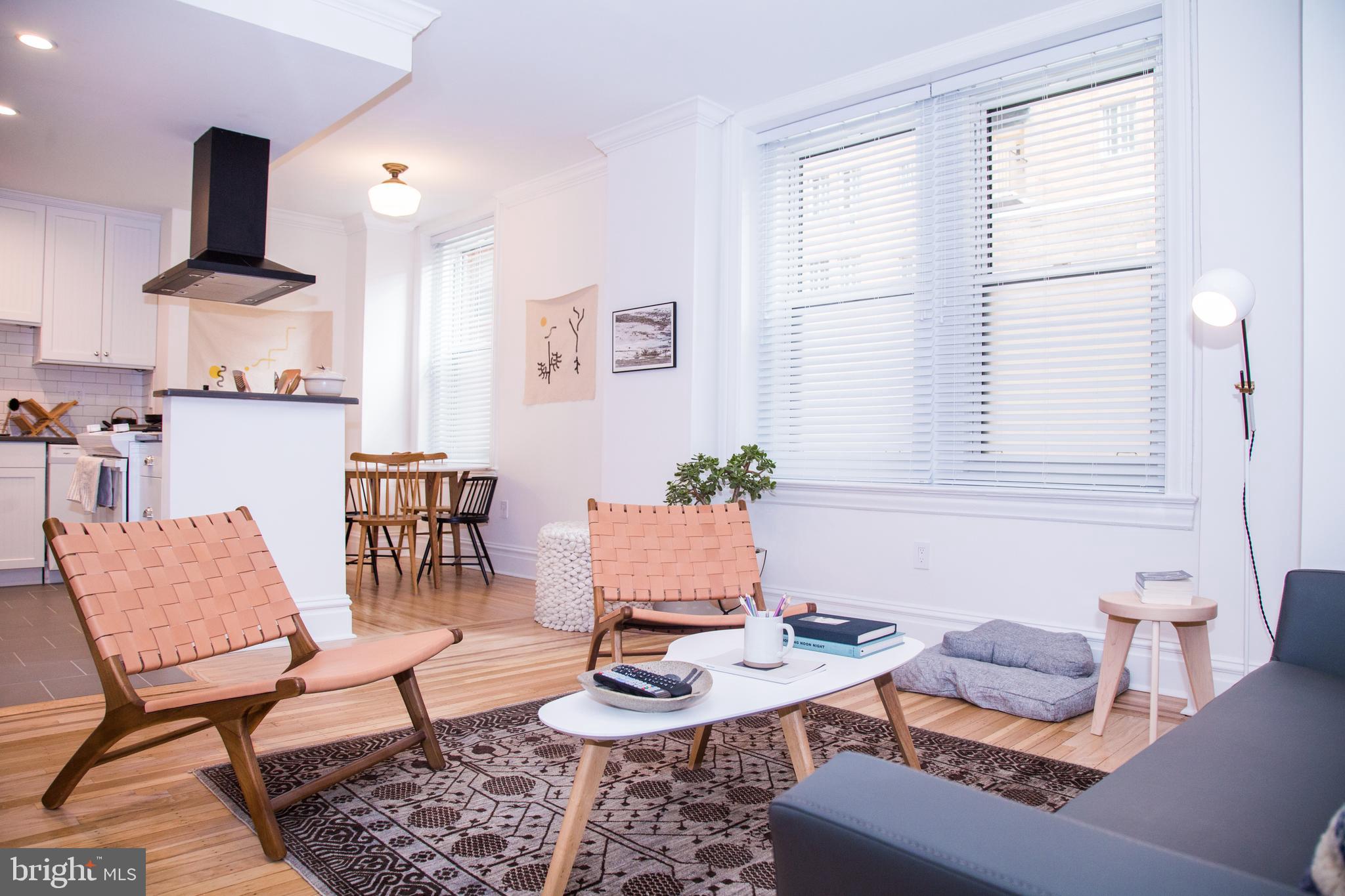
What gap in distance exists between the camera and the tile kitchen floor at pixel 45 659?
3111 mm

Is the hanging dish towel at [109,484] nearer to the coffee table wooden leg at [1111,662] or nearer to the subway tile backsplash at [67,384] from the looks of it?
the subway tile backsplash at [67,384]

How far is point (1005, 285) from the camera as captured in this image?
12.2 ft

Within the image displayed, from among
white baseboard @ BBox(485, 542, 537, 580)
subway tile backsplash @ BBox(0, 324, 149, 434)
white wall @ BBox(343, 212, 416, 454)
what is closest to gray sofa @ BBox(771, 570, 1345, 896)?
white baseboard @ BBox(485, 542, 537, 580)

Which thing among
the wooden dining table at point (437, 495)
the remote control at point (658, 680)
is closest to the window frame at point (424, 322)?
the wooden dining table at point (437, 495)

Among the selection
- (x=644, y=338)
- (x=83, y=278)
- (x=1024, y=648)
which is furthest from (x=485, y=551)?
(x=1024, y=648)

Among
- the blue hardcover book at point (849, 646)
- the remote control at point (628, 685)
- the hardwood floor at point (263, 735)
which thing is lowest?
the hardwood floor at point (263, 735)

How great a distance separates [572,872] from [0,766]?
174 cm

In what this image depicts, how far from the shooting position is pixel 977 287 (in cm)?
379

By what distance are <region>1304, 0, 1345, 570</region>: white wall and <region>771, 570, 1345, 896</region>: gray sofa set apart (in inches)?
33.5

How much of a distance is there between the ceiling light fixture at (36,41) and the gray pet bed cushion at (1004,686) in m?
4.23

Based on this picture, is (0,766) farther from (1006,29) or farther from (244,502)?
(1006,29)

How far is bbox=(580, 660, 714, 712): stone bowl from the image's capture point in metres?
1.55

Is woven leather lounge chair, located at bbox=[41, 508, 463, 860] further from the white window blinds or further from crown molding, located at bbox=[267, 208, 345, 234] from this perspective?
crown molding, located at bbox=[267, 208, 345, 234]

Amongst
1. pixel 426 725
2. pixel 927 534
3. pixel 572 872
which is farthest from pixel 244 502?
pixel 927 534
